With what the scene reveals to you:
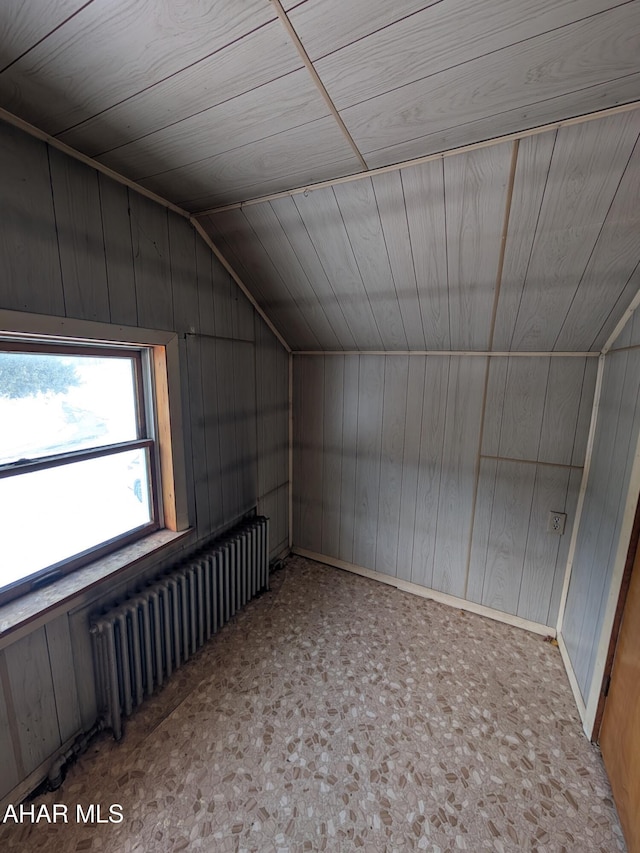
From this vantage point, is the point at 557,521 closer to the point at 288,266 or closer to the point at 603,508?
the point at 603,508

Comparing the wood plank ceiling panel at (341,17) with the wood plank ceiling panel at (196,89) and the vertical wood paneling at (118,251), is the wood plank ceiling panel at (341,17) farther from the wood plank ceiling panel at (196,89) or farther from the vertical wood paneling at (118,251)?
the vertical wood paneling at (118,251)

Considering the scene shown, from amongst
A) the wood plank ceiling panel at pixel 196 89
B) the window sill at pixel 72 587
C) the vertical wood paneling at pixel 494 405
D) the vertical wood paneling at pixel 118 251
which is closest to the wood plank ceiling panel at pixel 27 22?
the wood plank ceiling panel at pixel 196 89

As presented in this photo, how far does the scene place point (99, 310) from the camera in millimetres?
1478

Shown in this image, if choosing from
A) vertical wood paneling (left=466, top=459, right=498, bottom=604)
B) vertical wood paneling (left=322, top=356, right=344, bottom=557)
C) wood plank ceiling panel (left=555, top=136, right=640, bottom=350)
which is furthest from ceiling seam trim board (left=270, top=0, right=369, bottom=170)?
vertical wood paneling (left=466, top=459, right=498, bottom=604)

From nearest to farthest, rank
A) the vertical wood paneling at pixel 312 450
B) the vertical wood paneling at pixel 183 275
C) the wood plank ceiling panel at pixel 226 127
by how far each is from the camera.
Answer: the wood plank ceiling panel at pixel 226 127
the vertical wood paneling at pixel 183 275
the vertical wood paneling at pixel 312 450

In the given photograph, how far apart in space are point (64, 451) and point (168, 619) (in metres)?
1.01

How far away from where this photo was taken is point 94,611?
157 cm

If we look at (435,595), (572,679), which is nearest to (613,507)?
(572,679)

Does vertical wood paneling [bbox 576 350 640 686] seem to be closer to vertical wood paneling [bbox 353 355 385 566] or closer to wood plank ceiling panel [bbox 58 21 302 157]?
vertical wood paneling [bbox 353 355 385 566]

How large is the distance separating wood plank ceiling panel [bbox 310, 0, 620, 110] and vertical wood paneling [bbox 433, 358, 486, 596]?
62.7 inches

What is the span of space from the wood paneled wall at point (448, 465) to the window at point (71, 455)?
1.38m

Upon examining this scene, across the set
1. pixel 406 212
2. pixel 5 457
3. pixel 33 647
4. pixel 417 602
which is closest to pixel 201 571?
pixel 33 647

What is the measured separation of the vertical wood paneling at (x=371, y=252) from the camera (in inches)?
60.0

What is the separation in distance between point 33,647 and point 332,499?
6.63ft
